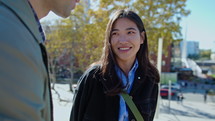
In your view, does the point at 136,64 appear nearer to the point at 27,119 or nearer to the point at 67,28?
the point at 27,119

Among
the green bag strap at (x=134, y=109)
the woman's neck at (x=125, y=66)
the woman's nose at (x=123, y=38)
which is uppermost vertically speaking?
the woman's nose at (x=123, y=38)

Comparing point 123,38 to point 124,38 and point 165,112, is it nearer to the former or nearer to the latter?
point 124,38

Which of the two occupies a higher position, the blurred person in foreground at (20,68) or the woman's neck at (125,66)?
the blurred person in foreground at (20,68)

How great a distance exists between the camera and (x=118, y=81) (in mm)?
1952

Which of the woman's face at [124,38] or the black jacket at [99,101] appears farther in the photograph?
the woman's face at [124,38]

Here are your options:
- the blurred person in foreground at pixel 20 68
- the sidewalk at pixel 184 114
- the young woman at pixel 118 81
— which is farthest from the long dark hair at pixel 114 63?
the sidewalk at pixel 184 114

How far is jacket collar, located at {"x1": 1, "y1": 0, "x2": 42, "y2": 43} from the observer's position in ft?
2.08

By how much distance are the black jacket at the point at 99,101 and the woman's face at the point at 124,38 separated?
271 mm

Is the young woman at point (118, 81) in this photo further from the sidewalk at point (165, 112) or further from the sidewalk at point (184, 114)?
the sidewalk at point (184, 114)

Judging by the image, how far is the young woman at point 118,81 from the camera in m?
1.86

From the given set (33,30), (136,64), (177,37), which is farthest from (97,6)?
(33,30)

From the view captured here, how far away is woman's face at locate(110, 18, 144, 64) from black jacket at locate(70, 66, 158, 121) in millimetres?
271

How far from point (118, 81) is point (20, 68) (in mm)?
1441

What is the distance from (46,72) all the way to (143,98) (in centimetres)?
143
